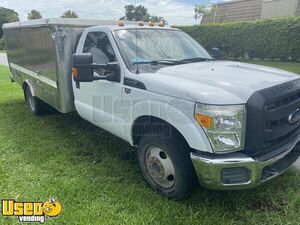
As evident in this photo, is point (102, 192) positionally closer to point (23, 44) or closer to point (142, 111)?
point (142, 111)

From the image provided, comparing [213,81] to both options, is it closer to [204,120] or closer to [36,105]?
[204,120]

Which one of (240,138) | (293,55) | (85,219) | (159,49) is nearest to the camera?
(240,138)

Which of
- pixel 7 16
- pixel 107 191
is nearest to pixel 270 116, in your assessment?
pixel 107 191

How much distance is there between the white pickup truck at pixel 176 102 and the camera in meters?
2.80

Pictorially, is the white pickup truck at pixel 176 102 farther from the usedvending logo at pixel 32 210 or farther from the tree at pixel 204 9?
the tree at pixel 204 9

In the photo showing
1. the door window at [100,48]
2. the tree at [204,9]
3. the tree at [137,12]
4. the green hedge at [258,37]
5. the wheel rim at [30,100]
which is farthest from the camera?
the tree at [204,9]

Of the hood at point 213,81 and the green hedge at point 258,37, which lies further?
the green hedge at point 258,37

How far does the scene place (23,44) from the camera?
6.25 metres

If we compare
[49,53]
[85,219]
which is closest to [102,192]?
[85,219]

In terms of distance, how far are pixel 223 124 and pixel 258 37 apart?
15.9m

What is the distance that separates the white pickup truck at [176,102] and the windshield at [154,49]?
0.05 ft

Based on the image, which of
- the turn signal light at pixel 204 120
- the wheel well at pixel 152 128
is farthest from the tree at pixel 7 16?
the turn signal light at pixel 204 120

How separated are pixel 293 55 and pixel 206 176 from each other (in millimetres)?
14682

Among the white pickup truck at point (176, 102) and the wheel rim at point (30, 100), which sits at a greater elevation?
the white pickup truck at point (176, 102)
